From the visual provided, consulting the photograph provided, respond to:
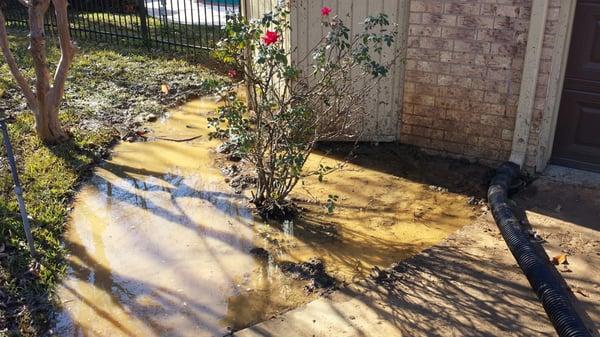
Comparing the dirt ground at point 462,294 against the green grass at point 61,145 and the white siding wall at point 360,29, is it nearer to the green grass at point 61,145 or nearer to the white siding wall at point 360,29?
the green grass at point 61,145

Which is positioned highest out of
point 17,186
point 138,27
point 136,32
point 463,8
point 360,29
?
point 463,8

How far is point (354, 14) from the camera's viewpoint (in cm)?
588

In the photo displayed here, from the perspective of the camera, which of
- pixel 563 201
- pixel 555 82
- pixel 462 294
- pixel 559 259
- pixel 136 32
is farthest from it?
pixel 136 32

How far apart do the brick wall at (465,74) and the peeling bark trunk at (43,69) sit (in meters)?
3.40

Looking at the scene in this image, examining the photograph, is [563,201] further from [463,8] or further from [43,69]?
[43,69]

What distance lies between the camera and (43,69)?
5914 mm

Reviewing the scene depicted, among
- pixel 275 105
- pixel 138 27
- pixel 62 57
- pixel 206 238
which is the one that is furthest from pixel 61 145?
pixel 138 27

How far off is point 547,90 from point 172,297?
11.8ft

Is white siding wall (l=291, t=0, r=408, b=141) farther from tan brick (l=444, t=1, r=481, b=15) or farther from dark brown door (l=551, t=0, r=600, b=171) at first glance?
dark brown door (l=551, t=0, r=600, b=171)

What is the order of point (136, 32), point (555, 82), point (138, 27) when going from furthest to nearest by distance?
point (136, 32) < point (138, 27) < point (555, 82)

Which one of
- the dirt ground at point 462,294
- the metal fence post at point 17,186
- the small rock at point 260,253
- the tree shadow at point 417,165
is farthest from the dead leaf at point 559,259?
the metal fence post at point 17,186

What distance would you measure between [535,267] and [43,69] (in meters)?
4.82

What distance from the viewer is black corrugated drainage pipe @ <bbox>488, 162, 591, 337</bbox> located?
11.0 feet

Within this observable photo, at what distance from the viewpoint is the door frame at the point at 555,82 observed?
198 inches
